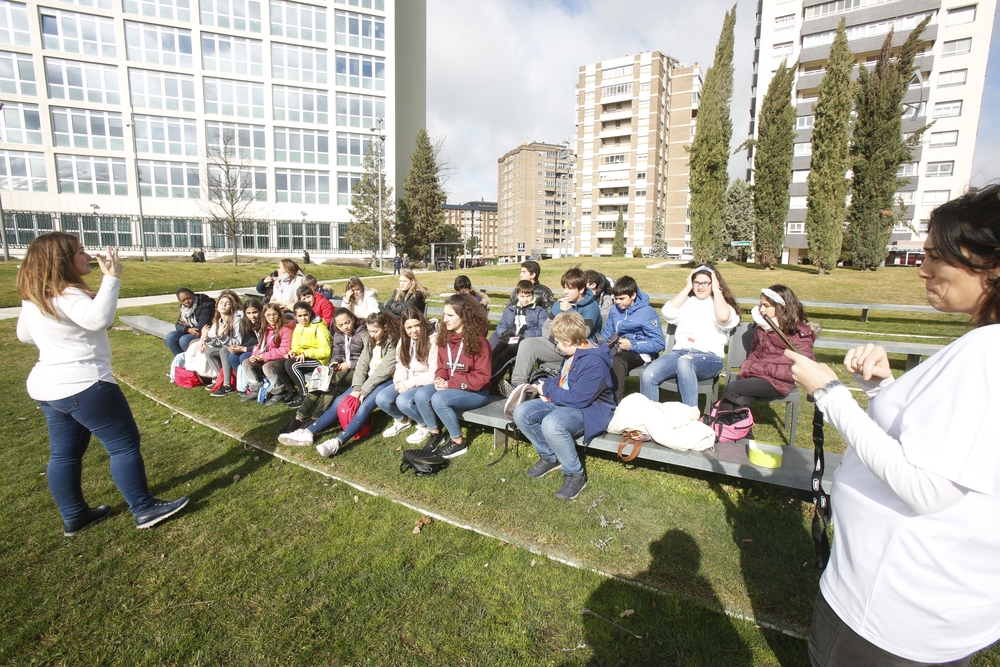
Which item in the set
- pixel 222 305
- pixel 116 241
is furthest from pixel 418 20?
pixel 222 305

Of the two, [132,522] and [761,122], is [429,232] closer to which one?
[761,122]

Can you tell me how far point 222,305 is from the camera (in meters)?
7.29

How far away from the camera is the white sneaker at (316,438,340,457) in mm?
4809

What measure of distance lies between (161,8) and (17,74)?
11.1 meters

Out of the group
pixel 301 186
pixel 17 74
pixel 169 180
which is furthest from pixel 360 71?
pixel 17 74

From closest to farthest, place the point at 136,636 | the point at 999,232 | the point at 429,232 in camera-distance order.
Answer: the point at 999,232, the point at 136,636, the point at 429,232

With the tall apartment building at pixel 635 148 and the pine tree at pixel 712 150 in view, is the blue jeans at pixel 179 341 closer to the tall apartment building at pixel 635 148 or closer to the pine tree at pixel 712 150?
the pine tree at pixel 712 150

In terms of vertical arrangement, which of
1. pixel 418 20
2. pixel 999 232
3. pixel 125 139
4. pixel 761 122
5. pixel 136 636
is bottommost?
pixel 136 636

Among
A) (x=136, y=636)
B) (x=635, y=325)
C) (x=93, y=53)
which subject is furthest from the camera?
(x=93, y=53)

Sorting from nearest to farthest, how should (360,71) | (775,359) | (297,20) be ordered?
1. (775,359)
2. (297,20)
3. (360,71)

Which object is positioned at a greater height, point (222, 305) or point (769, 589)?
point (222, 305)

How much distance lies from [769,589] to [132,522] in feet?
14.5

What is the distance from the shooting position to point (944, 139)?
132 ft

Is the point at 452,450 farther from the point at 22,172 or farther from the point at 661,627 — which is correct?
the point at 22,172
